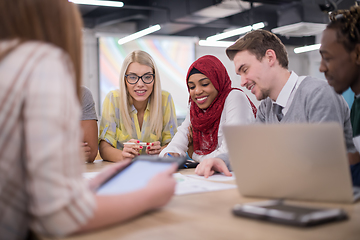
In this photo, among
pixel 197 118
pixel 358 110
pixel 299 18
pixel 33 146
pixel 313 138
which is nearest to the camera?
pixel 33 146

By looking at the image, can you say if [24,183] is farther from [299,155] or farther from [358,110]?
[358,110]

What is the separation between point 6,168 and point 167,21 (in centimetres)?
827

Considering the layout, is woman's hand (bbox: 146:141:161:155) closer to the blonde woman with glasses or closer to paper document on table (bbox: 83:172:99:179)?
the blonde woman with glasses

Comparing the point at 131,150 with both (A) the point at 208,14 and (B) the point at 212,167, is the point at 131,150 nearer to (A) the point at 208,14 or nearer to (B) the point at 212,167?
(B) the point at 212,167

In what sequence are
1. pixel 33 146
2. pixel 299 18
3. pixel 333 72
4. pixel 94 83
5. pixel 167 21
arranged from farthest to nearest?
pixel 94 83, pixel 167 21, pixel 299 18, pixel 333 72, pixel 33 146

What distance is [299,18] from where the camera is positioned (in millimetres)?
7262

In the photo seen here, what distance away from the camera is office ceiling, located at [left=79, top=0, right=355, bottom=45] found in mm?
7357

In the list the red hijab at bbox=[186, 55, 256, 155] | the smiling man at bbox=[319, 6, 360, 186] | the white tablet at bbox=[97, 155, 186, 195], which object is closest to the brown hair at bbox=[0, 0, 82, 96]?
the white tablet at bbox=[97, 155, 186, 195]

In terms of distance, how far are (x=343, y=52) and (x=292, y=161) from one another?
65cm

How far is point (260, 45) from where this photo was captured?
2.16 meters

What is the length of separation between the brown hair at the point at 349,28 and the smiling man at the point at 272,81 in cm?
41

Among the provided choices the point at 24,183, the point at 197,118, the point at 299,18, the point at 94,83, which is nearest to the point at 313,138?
the point at 24,183

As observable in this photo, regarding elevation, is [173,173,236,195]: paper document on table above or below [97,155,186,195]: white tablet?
below

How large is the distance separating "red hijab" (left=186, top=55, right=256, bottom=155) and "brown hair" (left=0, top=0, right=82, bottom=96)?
5.51ft
